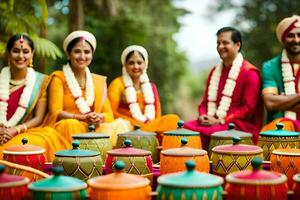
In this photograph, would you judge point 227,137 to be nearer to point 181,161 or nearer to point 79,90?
point 181,161

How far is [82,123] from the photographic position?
3971 mm

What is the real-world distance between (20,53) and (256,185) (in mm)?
2560

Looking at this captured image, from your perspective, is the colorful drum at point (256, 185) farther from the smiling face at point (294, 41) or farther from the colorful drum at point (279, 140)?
the smiling face at point (294, 41)

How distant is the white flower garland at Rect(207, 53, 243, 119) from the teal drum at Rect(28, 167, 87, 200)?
2380 millimetres

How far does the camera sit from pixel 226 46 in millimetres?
4363

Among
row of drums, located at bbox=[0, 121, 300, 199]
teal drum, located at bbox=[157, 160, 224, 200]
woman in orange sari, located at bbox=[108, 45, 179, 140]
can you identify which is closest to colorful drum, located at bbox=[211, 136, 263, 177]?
row of drums, located at bbox=[0, 121, 300, 199]

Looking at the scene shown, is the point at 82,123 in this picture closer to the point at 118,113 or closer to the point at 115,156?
the point at 118,113

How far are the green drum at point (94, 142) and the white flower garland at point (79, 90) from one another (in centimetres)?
94

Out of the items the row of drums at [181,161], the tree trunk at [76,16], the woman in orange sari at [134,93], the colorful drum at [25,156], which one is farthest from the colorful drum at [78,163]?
the tree trunk at [76,16]

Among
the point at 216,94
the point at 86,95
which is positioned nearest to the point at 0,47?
the point at 86,95

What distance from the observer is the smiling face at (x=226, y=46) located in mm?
4355

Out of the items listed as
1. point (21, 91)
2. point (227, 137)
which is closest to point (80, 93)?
point (21, 91)

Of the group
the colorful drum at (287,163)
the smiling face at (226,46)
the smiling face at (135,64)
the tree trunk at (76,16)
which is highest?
the tree trunk at (76,16)

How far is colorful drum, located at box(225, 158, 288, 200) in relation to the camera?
6.68 ft
